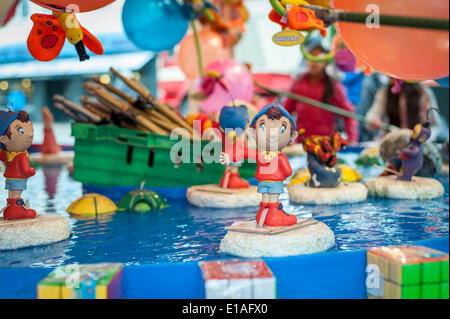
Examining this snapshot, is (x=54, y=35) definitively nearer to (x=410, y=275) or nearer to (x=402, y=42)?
(x=402, y=42)

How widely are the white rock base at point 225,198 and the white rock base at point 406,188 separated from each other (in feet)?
3.06

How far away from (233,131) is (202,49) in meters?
2.60

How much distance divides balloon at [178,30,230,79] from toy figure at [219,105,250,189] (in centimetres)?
247

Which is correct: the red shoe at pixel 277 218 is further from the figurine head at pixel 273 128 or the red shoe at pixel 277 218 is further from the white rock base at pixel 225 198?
the white rock base at pixel 225 198

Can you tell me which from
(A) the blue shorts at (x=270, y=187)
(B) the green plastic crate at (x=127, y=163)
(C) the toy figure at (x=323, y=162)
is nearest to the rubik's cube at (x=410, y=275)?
(A) the blue shorts at (x=270, y=187)

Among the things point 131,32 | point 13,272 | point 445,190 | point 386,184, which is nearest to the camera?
point 13,272

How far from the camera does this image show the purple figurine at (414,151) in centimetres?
375

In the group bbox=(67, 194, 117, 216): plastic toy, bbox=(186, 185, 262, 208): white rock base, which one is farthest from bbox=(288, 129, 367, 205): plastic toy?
bbox=(67, 194, 117, 216): plastic toy

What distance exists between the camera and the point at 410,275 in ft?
6.74

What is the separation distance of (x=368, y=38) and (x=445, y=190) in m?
2.29

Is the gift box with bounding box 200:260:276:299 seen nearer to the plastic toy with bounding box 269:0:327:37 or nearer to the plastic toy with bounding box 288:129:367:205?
the plastic toy with bounding box 288:129:367:205
